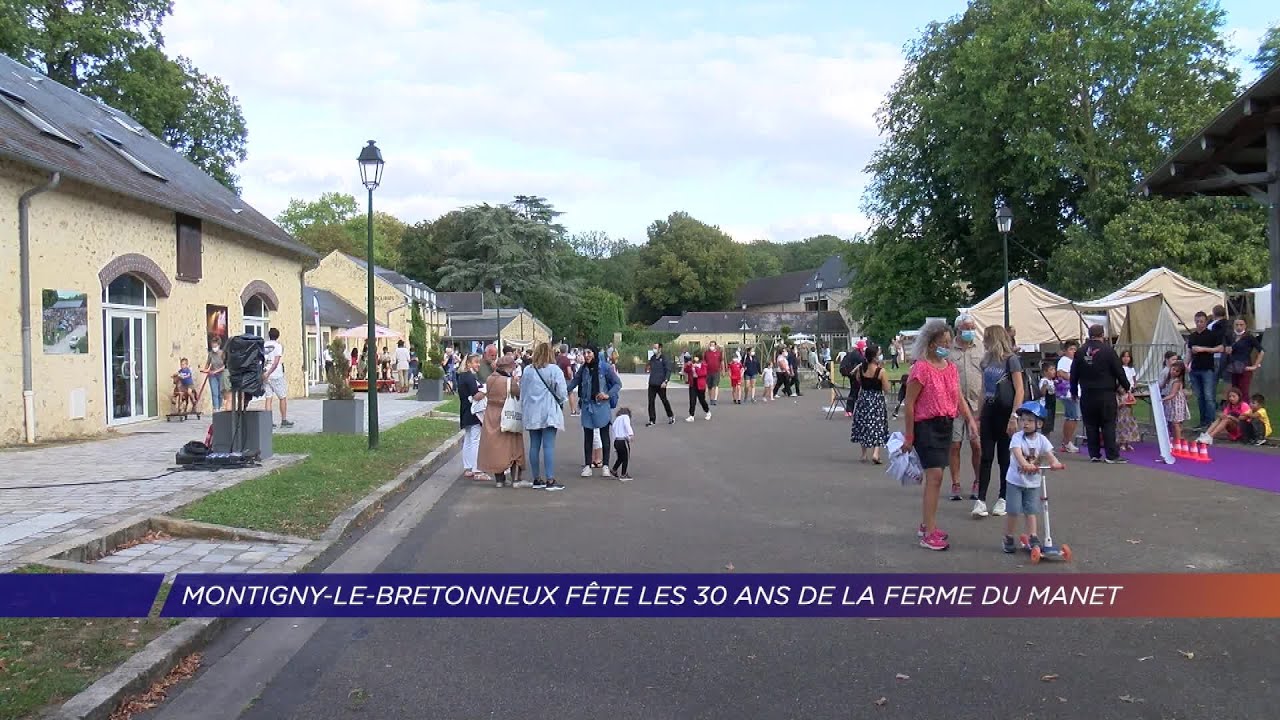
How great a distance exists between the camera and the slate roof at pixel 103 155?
15383mm

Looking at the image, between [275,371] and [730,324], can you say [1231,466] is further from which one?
[730,324]

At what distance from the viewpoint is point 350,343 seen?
47531 mm

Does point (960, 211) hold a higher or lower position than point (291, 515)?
higher

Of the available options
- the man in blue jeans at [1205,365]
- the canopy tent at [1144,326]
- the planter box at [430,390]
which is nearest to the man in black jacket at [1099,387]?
the man in blue jeans at [1205,365]

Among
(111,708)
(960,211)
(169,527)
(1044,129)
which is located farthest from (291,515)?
(960,211)

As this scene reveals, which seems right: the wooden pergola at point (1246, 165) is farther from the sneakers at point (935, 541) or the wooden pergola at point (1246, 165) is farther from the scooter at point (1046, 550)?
the sneakers at point (935, 541)

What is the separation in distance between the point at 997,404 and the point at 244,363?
→ 8.46 meters

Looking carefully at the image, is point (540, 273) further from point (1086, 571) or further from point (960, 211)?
point (1086, 571)

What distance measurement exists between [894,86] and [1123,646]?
4045 centimetres

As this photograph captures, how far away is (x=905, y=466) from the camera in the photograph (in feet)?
24.6

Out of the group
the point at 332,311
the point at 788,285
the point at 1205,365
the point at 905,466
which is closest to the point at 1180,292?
the point at 1205,365

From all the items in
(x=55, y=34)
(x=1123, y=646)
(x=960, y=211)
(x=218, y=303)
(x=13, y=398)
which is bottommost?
(x=1123, y=646)

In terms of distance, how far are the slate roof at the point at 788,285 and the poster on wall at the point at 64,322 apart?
9385 centimetres

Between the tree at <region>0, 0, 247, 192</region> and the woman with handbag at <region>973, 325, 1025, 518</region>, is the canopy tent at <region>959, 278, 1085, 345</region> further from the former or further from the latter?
the tree at <region>0, 0, 247, 192</region>
